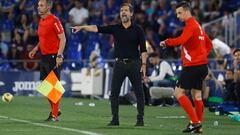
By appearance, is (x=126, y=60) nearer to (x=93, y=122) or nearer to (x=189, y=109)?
(x=93, y=122)

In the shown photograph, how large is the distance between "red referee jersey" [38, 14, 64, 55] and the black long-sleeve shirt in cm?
123

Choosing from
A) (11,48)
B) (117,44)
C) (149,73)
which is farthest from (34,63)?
(117,44)

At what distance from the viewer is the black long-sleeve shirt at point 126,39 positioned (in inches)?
569

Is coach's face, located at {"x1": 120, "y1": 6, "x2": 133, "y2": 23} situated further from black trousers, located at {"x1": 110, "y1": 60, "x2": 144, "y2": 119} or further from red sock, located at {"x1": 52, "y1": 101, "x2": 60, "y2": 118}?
red sock, located at {"x1": 52, "y1": 101, "x2": 60, "y2": 118}

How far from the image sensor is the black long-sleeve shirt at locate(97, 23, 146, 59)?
47.4 ft

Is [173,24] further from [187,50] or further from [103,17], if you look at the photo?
[187,50]

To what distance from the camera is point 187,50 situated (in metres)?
13.3

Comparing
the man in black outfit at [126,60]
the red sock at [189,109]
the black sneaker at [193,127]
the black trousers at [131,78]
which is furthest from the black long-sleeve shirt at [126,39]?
the black sneaker at [193,127]

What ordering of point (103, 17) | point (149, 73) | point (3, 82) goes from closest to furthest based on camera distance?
point (149, 73)
point (3, 82)
point (103, 17)

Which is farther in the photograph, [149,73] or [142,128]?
[149,73]

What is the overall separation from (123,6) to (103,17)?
17.5 m

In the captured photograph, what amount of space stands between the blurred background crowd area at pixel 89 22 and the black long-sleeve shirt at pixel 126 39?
43.5 ft

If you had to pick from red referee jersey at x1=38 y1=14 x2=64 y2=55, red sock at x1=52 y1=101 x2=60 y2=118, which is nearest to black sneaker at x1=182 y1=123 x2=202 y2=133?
red sock at x1=52 y1=101 x2=60 y2=118

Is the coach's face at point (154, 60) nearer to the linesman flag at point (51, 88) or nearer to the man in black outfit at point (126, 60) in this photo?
the linesman flag at point (51, 88)
